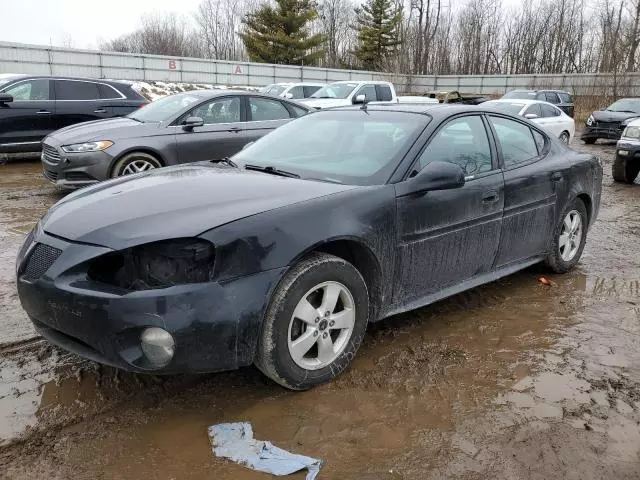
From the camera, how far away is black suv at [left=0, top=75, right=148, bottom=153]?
404 inches

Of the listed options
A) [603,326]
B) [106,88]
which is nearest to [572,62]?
[106,88]

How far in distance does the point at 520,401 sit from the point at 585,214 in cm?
274

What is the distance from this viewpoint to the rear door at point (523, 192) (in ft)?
13.5

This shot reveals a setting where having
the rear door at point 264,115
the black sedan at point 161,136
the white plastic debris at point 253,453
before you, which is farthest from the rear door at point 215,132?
the white plastic debris at point 253,453

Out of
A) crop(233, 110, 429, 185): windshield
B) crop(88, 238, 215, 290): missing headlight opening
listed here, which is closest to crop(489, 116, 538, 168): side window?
crop(233, 110, 429, 185): windshield

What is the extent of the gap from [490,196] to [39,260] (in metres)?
2.85

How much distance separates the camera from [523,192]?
4195 millimetres

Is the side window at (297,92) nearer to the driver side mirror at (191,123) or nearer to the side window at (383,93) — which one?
the side window at (383,93)

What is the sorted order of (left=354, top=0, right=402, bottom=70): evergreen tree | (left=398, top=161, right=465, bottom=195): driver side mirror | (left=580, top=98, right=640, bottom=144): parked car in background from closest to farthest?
1. (left=398, top=161, right=465, bottom=195): driver side mirror
2. (left=580, top=98, right=640, bottom=144): parked car in background
3. (left=354, top=0, right=402, bottom=70): evergreen tree

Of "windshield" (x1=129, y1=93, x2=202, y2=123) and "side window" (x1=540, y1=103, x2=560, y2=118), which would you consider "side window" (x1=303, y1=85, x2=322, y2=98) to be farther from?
"windshield" (x1=129, y1=93, x2=202, y2=123)

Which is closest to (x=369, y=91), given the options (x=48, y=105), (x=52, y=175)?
(x=48, y=105)

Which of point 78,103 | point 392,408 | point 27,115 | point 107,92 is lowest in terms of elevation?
point 392,408

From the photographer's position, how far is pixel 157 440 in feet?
8.46

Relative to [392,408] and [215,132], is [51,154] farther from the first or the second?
[392,408]
